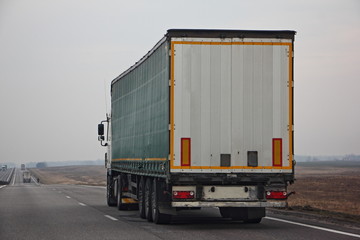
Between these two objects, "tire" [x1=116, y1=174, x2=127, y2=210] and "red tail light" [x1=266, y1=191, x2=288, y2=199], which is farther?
"tire" [x1=116, y1=174, x2=127, y2=210]

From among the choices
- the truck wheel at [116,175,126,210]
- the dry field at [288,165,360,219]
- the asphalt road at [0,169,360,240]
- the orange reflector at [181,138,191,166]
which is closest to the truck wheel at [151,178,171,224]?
the asphalt road at [0,169,360,240]

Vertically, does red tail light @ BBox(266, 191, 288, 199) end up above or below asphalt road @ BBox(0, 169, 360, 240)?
above

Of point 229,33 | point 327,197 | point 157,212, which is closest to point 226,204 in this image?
point 157,212

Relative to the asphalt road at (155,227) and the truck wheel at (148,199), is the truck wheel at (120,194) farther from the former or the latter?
the truck wheel at (148,199)

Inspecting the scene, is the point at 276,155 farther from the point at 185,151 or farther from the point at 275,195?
the point at 185,151

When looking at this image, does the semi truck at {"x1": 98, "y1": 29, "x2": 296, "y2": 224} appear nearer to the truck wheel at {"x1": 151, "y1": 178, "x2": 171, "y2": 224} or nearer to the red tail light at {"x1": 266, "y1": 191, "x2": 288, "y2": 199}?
the red tail light at {"x1": 266, "y1": 191, "x2": 288, "y2": 199}

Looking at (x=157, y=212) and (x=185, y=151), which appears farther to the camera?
(x=157, y=212)

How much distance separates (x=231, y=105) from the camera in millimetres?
14375

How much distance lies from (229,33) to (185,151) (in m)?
2.57

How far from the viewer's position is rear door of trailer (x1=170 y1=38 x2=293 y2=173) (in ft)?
46.6

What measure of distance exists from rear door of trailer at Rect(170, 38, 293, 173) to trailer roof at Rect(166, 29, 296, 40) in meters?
0.10

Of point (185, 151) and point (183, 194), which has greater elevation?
point (185, 151)

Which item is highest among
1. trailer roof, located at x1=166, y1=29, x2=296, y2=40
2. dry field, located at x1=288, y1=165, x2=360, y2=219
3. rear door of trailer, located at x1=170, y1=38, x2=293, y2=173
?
trailer roof, located at x1=166, y1=29, x2=296, y2=40

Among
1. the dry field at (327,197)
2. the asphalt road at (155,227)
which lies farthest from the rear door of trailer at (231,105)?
the dry field at (327,197)
